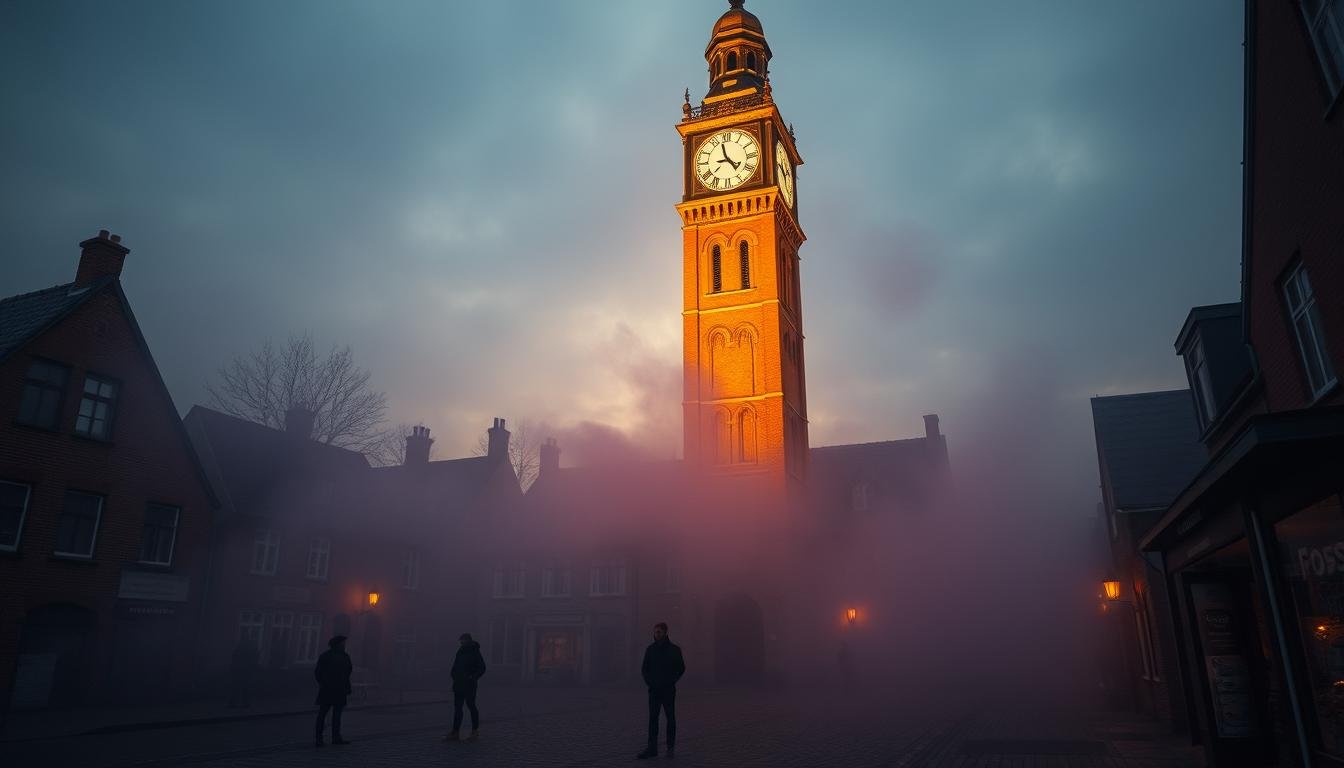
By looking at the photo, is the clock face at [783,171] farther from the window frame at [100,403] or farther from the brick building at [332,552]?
the window frame at [100,403]

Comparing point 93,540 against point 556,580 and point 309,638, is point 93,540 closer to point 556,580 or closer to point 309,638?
point 309,638

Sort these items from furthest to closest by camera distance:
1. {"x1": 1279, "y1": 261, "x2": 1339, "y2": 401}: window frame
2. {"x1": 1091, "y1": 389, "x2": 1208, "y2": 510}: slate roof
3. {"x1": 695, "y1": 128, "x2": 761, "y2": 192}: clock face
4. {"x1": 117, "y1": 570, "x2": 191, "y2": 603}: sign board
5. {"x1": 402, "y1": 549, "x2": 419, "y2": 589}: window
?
1. {"x1": 695, "y1": 128, "x2": 761, "y2": 192}: clock face
2. {"x1": 402, "y1": 549, "x2": 419, "y2": 589}: window
3. {"x1": 117, "y1": 570, "x2": 191, "y2": 603}: sign board
4. {"x1": 1091, "y1": 389, "x2": 1208, "y2": 510}: slate roof
5. {"x1": 1279, "y1": 261, "x2": 1339, "y2": 401}: window frame

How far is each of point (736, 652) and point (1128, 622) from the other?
701 inches

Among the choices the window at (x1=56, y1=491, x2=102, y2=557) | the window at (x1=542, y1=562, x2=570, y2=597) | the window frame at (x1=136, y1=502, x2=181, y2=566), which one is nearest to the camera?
the window at (x1=56, y1=491, x2=102, y2=557)

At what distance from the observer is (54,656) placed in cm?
2080

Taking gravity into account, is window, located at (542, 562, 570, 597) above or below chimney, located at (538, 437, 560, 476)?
below

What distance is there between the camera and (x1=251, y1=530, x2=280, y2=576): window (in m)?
28.5

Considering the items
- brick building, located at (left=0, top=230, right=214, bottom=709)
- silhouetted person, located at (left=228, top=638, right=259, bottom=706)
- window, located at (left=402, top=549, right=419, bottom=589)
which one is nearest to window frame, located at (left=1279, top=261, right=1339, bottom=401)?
silhouetted person, located at (left=228, top=638, right=259, bottom=706)

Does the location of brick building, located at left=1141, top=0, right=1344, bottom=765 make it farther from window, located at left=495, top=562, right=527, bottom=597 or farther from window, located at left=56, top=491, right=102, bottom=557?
window, located at left=495, top=562, right=527, bottom=597

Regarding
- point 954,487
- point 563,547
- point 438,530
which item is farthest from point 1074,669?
point 438,530

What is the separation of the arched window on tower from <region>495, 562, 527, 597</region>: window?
58.1 feet

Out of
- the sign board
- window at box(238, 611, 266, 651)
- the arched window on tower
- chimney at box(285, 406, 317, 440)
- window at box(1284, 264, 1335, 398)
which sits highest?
the arched window on tower

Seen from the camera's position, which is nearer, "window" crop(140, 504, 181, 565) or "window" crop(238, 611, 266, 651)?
"window" crop(140, 504, 181, 565)

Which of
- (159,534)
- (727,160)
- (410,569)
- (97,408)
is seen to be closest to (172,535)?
(159,534)
